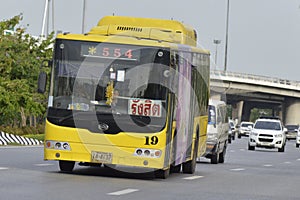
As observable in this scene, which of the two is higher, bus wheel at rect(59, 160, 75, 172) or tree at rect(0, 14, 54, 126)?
tree at rect(0, 14, 54, 126)

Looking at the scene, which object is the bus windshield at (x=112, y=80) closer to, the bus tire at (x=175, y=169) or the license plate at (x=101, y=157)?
the license plate at (x=101, y=157)

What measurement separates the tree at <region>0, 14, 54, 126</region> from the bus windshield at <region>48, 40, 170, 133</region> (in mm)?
33428

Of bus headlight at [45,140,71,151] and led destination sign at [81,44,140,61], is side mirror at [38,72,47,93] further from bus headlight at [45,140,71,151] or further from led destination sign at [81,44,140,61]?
bus headlight at [45,140,71,151]

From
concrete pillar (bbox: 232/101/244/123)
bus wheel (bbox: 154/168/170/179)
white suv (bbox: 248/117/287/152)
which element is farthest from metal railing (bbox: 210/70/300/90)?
bus wheel (bbox: 154/168/170/179)

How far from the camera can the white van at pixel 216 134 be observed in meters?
31.9

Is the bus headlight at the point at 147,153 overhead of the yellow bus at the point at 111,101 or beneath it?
beneath

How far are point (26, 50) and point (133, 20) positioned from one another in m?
39.1

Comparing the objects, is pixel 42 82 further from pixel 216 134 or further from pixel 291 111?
pixel 291 111

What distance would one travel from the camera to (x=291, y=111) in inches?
4796

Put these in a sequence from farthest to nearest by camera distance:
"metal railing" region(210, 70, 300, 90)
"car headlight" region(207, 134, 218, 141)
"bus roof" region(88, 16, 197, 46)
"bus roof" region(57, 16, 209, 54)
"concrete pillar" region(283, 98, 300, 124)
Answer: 1. "concrete pillar" region(283, 98, 300, 124)
2. "metal railing" region(210, 70, 300, 90)
3. "car headlight" region(207, 134, 218, 141)
4. "bus roof" region(88, 16, 197, 46)
5. "bus roof" region(57, 16, 209, 54)

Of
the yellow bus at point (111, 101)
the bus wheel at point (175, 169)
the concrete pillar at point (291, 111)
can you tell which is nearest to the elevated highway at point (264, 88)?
the concrete pillar at point (291, 111)

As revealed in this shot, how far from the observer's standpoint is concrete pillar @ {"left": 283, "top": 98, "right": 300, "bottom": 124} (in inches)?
4748

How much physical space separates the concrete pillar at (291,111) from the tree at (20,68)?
60.4m

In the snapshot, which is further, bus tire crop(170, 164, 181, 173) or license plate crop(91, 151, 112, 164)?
bus tire crop(170, 164, 181, 173)
